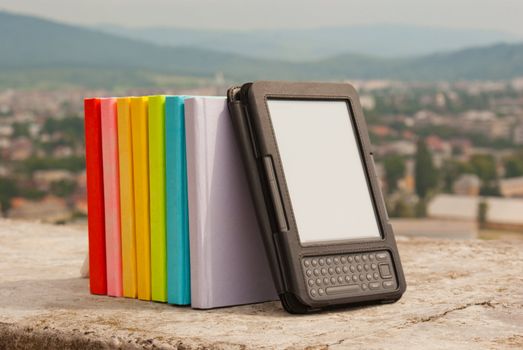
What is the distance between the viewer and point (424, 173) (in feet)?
209

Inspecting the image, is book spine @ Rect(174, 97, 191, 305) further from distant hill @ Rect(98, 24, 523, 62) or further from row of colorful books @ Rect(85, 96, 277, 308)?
distant hill @ Rect(98, 24, 523, 62)

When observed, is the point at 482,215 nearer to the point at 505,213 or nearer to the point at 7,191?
the point at 505,213

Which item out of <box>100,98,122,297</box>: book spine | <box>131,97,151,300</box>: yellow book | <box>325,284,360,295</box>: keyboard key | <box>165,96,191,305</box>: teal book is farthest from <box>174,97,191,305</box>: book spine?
<box>325,284,360,295</box>: keyboard key

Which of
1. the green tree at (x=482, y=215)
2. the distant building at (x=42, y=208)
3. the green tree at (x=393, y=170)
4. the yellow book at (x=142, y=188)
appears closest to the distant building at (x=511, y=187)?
the green tree at (x=482, y=215)

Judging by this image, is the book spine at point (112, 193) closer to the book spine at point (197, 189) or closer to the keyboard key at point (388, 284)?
the book spine at point (197, 189)

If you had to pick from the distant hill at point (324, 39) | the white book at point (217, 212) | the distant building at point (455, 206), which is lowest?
the white book at point (217, 212)

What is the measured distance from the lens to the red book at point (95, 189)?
2.40 m

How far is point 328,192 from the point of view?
2.26 m

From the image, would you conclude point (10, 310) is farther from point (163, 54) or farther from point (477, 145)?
point (163, 54)

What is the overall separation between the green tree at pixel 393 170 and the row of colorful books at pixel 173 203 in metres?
58.1

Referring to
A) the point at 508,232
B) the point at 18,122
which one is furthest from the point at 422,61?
the point at 18,122

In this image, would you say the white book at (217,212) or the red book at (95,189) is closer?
the white book at (217,212)

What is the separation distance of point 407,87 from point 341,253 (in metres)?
77.5

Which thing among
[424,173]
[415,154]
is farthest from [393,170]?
[424,173]
